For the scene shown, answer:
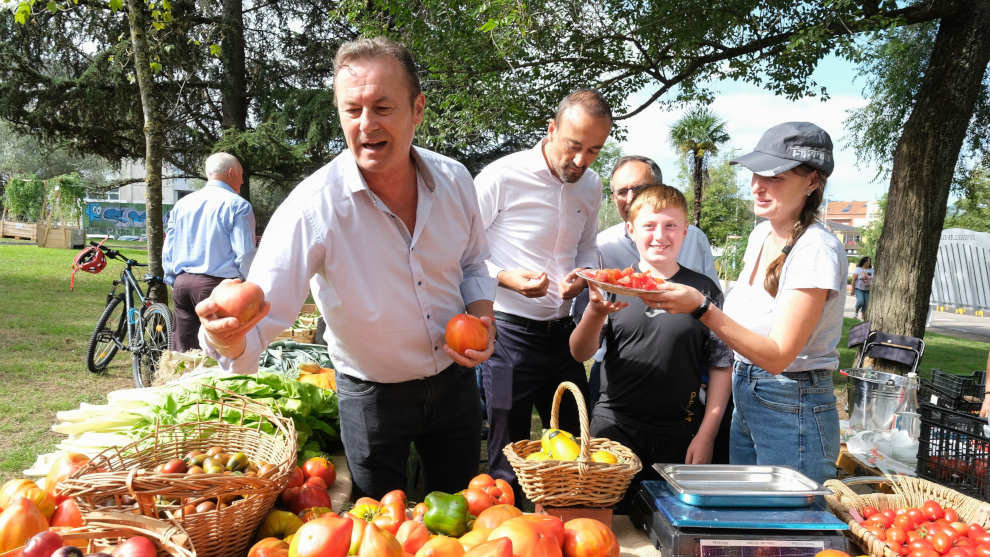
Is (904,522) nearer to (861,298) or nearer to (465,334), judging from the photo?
(465,334)

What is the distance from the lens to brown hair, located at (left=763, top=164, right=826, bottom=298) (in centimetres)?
223

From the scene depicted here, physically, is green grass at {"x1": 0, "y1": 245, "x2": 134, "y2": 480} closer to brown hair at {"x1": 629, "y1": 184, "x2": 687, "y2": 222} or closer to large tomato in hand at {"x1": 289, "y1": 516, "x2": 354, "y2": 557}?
large tomato in hand at {"x1": 289, "y1": 516, "x2": 354, "y2": 557}

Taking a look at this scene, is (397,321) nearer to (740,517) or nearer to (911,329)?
(740,517)

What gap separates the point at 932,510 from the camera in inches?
87.7

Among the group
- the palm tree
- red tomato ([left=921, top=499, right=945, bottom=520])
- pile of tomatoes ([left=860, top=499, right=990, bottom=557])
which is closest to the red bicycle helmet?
pile of tomatoes ([left=860, top=499, right=990, bottom=557])

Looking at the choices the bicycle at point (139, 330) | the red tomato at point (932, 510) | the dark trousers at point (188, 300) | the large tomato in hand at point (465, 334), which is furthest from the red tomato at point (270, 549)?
the bicycle at point (139, 330)

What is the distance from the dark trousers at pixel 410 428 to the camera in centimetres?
240

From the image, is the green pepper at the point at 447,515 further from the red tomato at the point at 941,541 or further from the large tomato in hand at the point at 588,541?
the red tomato at the point at 941,541

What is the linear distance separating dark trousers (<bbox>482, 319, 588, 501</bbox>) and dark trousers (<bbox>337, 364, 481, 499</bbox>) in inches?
34.4

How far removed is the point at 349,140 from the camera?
2.16 metres

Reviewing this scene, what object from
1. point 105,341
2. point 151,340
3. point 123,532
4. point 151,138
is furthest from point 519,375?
point 105,341

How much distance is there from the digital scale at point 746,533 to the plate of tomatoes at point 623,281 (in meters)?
0.74

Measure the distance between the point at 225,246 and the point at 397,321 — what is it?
13.8 ft

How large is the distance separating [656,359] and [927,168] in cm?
597
